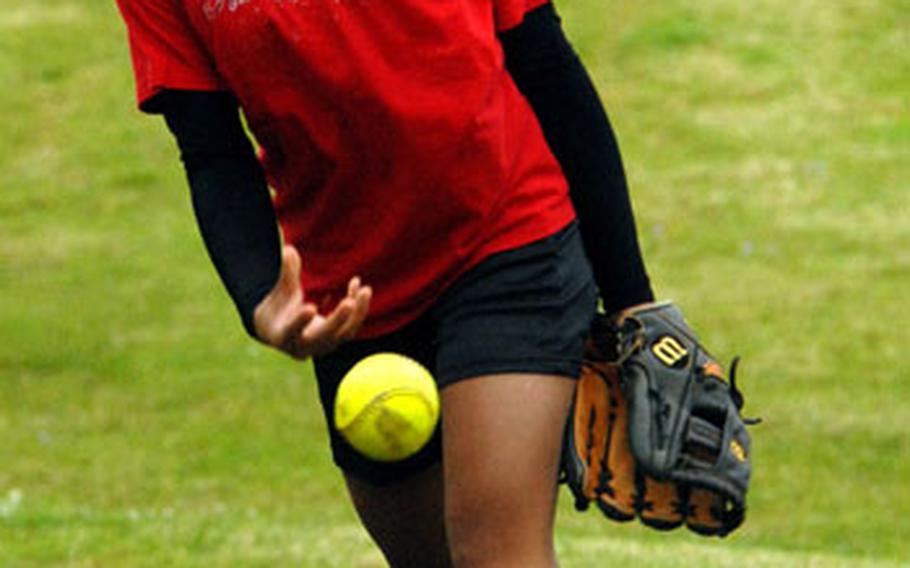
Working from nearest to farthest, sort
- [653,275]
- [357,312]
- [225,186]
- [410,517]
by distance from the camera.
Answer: [357,312] < [225,186] < [410,517] < [653,275]

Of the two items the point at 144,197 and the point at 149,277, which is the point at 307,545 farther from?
the point at 144,197

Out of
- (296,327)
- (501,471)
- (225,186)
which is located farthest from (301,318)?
(225,186)

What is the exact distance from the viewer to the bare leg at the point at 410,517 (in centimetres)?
464

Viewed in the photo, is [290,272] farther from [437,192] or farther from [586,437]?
[586,437]

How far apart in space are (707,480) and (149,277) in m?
12.4

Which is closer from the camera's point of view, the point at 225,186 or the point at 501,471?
the point at 501,471

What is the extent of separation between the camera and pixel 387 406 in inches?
160

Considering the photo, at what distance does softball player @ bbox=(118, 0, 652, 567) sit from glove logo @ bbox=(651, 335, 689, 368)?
149mm

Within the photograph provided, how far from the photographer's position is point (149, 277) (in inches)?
647

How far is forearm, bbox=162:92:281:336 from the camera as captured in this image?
14.0 ft

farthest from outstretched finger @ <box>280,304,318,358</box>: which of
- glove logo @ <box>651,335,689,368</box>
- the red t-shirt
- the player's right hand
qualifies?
glove logo @ <box>651,335,689,368</box>

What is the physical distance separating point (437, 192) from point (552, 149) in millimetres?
322

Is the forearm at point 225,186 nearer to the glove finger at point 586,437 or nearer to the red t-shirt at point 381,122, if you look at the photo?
the red t-shirt at point 381,122

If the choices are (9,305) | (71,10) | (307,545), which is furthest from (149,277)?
(307,545)
